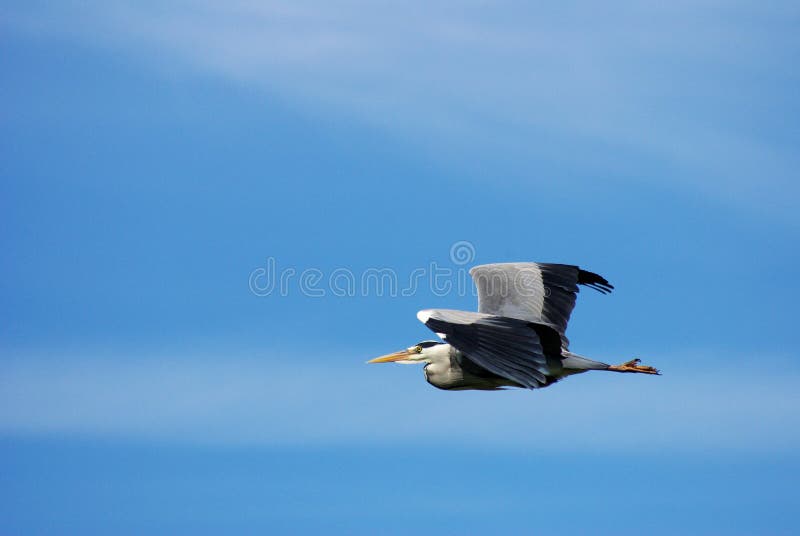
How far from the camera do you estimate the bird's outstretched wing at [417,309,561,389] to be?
12.1m

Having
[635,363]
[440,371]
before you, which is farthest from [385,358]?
[635,363]

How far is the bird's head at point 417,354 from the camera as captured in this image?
588 inches

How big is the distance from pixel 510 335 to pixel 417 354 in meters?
2.77

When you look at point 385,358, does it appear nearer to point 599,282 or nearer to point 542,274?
point 542,274

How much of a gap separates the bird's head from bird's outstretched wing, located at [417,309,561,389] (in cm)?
161

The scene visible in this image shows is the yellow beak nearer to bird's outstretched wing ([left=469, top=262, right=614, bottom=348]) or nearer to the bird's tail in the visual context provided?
bird's outstretched wing ([left=469, top=262, right=614, bottom=348])

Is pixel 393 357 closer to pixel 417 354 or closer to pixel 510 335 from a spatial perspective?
pixel 417 354

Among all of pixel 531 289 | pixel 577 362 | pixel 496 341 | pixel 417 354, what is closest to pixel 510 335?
pixel 496 341

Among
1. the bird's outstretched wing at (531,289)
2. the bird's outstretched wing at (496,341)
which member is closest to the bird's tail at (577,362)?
the bird's outstretched wing at (531,289)

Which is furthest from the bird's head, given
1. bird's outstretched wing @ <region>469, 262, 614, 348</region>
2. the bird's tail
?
the bird's tail

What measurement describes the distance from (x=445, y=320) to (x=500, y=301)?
10.6ft

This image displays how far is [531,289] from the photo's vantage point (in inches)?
642

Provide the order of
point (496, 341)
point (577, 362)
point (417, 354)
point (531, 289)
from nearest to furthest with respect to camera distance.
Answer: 1. point (496, 341)
2. point (577, 362)
3. point (417, 354)
4. point (531, 289)

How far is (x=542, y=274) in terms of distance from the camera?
16.8 m
